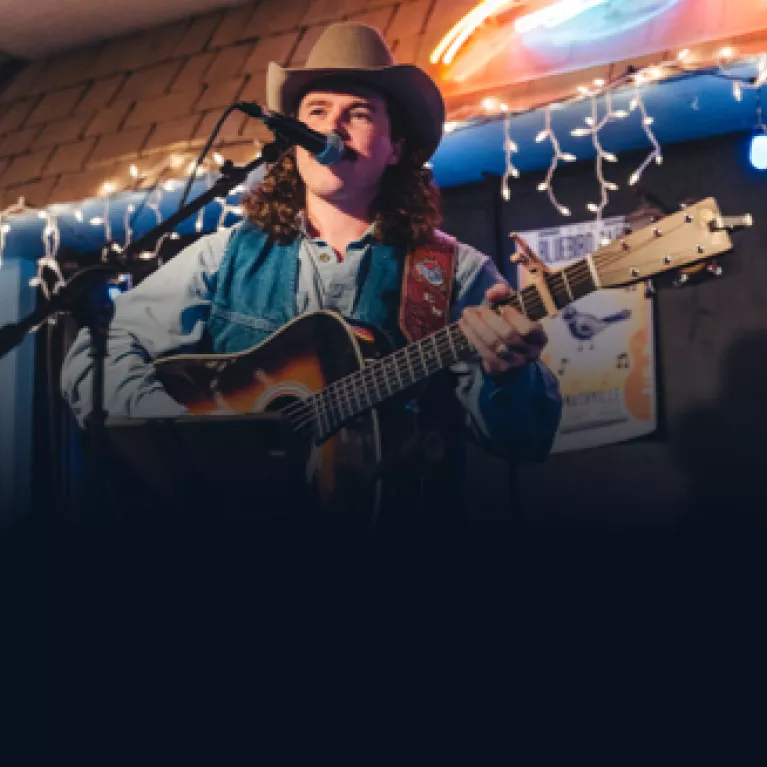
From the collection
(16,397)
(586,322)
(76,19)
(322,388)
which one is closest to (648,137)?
(586,322)

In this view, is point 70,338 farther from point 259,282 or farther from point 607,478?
point 607,478

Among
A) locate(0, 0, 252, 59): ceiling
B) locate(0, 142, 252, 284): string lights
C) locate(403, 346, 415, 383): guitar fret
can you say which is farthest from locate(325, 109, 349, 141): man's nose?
locate(0, 0, 252, 59): ceiling

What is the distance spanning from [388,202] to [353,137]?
0.19 m

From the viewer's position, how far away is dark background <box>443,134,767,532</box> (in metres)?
2.40

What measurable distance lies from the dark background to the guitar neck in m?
0.44

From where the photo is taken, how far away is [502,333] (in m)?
2.17

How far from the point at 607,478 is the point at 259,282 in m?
1.06

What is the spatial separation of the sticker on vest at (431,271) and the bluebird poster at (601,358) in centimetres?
34

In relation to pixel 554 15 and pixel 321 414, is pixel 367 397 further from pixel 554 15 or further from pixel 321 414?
pixel 554 15

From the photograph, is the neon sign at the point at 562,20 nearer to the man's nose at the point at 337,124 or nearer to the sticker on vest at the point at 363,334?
the man's nose at the point at 337,124

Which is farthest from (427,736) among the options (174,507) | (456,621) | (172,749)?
(174,507)

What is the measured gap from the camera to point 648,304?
2541 millimetres

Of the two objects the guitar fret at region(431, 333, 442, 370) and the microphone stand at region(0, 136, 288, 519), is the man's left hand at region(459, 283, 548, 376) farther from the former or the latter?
the microphone stand at region(0, 136, 288, 519)

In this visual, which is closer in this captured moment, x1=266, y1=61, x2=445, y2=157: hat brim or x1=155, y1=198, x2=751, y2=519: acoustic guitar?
x1=155, y1=198, x2=751, y2=519: acoustic guitar
